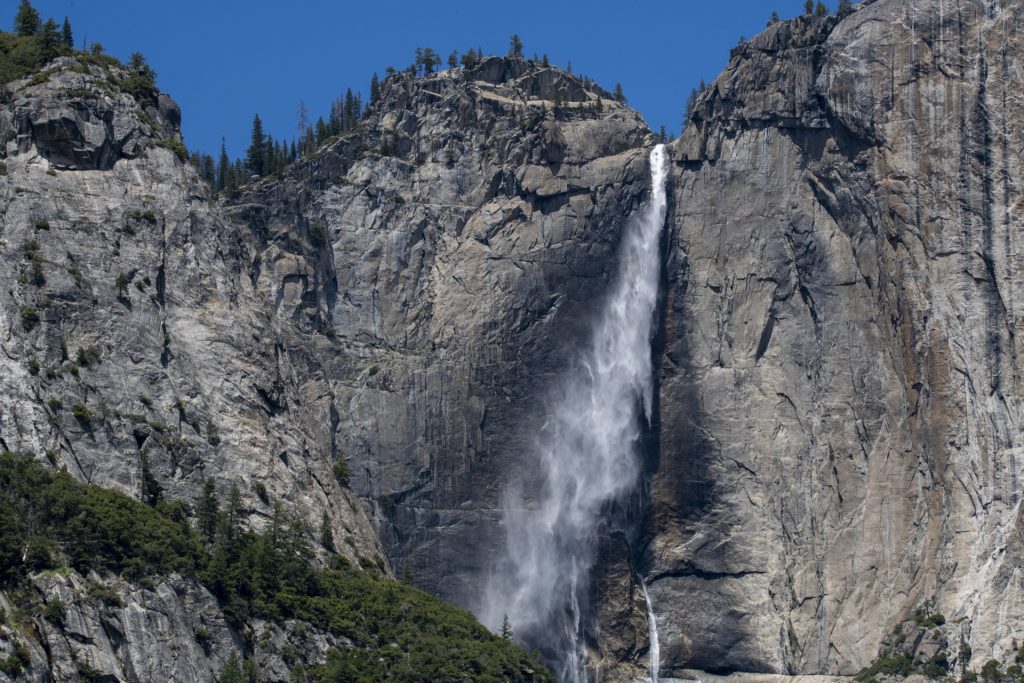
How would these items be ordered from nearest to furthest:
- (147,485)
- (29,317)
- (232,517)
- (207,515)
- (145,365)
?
(207,515) → (147,485) → (232,517) → (29,317) → (145,365)

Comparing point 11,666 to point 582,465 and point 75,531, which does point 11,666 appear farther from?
point 582,465

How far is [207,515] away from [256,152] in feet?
135

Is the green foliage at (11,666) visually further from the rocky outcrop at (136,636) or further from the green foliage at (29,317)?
the green foliage at (29,317)

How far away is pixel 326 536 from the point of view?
107 meters

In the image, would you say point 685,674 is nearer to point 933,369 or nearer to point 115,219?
point 933,369

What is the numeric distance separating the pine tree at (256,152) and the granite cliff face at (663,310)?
34.3 feet

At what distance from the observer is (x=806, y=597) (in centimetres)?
11731

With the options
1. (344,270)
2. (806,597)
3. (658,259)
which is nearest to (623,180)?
(658,259)

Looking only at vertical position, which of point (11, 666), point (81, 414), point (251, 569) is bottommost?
point (11, 666)

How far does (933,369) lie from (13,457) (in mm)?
43192

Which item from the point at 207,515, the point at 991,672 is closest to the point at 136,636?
the point at 207,515

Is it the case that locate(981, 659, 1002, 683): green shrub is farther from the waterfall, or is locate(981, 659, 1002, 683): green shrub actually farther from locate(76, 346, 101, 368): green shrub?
locate(76, 346, 101, 368): green shrub

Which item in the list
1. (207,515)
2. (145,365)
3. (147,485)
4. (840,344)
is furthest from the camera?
(840,344)

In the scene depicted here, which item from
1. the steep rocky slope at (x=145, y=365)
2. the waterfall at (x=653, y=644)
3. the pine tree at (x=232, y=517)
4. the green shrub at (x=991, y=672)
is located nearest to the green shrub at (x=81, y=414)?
the steep rocky slope at (x=145, y=365)
